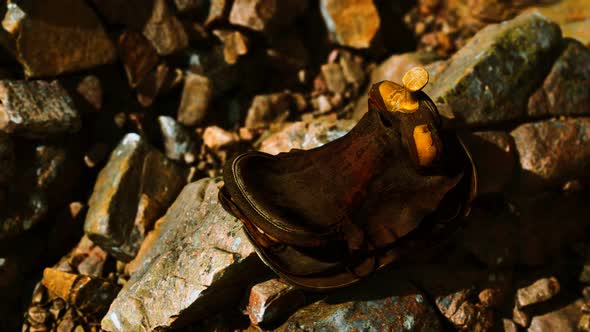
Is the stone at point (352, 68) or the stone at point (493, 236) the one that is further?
the stone at point (352, 68)

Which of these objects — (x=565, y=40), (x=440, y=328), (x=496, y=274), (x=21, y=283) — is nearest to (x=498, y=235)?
(x=496, y=274)

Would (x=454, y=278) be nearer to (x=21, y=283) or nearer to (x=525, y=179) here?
(x=525, y=179)

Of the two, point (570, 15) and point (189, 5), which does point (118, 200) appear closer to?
point (189, 5)

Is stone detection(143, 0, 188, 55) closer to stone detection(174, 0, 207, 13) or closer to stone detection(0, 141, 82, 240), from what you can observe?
stone detection(174, 0, 207, 13)

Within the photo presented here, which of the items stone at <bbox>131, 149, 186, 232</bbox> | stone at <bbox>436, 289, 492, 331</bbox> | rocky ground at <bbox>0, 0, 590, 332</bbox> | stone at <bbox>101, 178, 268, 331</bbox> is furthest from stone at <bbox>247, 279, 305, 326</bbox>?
stone at <bbox>131, 149, 186, 232</bbox>

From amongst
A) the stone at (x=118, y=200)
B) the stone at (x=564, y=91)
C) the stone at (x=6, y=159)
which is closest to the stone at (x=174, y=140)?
the stone at (x=118, y=200)

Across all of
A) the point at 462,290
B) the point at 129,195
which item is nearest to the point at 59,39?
the point at 129,195

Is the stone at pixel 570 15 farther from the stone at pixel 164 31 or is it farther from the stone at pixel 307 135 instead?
the stone at pixel 164 31
